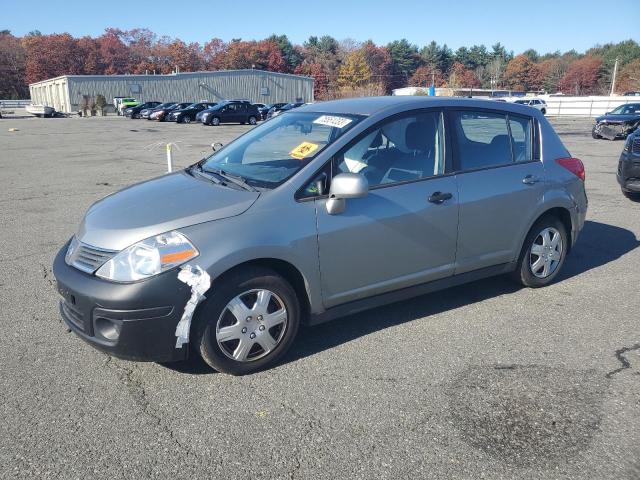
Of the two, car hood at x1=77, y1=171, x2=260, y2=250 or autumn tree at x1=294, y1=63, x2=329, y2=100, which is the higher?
autumn tree at x1=294, y1=63, x2=329, y2=100

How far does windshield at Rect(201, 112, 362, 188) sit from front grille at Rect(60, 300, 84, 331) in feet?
4.56

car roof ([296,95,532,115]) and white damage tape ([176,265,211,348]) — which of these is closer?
white damage tape ([176,265,211,348])

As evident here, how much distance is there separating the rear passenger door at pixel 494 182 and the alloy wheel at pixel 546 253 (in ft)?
1.02

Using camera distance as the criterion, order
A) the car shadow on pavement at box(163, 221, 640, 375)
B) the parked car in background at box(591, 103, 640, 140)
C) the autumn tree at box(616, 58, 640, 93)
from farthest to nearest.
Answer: the autumn tree at box(616, 58, 640, 93)
the parked car in background at box(591, 103, 640, 140)
the car shadow on pavement at box(163, 221, 640, 375)

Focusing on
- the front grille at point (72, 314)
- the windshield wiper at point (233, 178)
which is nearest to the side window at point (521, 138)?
the windshield wiper at point (233, 178)

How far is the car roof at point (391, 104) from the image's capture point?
405cm

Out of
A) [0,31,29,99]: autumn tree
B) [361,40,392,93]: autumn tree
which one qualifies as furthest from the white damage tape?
[361,40,392,93]: autumn tree

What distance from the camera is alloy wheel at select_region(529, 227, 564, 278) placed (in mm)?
4848

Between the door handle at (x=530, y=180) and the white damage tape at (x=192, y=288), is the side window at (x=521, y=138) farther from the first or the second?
the white damage tape at (x=192, y=288)

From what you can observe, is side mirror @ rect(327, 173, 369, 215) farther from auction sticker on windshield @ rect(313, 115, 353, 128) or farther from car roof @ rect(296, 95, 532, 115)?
car roof @ rect(296, 95, 532, 115)

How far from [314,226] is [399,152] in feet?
3.34

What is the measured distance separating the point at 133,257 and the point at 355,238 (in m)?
1.45

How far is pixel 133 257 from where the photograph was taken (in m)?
3.09

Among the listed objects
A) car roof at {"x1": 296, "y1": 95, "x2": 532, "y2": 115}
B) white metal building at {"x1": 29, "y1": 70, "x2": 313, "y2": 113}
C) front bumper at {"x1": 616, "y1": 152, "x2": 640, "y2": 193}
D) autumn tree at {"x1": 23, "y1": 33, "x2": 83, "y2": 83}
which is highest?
autumn tree at {"x1": 23, "y1": 33, "x2": 83, "y2": 83}
